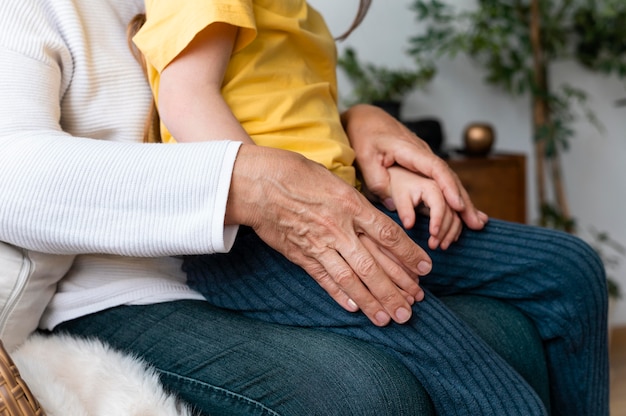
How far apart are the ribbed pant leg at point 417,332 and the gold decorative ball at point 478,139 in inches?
53.6

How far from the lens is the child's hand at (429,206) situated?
97 centimetres

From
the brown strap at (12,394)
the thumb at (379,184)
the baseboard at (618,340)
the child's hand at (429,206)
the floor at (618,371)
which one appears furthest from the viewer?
the baseboard at (618,340)

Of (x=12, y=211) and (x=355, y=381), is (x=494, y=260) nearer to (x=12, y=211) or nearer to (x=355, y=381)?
(x=355, y=381)

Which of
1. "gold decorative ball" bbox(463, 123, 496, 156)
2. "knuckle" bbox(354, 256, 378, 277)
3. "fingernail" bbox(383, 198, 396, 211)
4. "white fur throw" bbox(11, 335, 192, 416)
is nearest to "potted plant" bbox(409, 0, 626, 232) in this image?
"gold decorative ball" bbox(463, 123, 496, 156)

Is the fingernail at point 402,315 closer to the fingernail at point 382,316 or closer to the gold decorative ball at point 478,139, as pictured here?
the fingernail at point 382,316

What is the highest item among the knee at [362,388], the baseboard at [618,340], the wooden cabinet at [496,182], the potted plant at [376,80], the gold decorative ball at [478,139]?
the knee at [362,388]

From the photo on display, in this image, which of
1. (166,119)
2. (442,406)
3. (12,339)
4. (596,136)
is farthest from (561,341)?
(596,136)

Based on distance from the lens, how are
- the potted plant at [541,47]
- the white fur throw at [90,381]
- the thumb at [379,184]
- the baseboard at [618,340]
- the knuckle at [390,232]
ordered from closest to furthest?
the white fur throw at [90,381] → the knuckle at [390,232] → the thumb at [379,184] → the potted plant at [541,47] → the baseboard at [618,340]

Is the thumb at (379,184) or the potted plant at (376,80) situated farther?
the potted plant at (376,80)

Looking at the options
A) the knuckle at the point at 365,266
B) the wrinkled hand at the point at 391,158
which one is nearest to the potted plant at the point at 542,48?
the wrinkled hand at the point at 391,158

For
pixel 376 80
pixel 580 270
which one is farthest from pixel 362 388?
pixel 376 80

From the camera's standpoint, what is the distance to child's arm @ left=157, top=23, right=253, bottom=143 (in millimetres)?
875

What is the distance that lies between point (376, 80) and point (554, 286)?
4.45ft

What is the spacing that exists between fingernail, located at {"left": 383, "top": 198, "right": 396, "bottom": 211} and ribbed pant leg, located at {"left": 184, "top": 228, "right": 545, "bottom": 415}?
226mm
